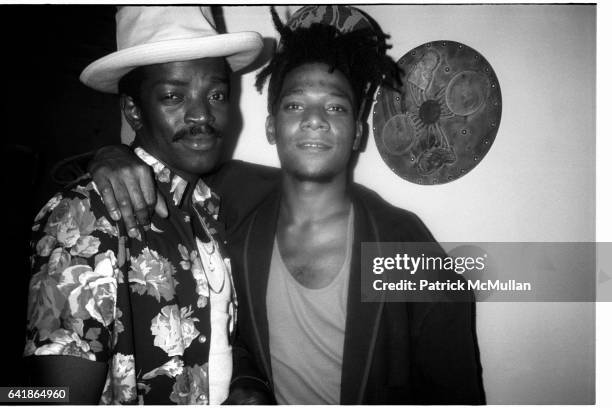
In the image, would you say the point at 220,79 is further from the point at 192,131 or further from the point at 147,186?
the point at 147,186

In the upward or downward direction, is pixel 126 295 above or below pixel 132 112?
below

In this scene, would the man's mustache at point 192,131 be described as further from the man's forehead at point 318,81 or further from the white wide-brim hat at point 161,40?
the man's forehead at point 318,81

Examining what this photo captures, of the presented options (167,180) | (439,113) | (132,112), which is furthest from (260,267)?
(439,113)

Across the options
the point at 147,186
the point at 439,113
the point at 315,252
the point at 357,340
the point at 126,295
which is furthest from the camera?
the point at 439,113

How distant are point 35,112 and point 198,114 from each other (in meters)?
0.66

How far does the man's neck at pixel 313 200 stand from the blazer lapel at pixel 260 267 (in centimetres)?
7

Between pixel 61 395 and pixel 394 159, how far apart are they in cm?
130

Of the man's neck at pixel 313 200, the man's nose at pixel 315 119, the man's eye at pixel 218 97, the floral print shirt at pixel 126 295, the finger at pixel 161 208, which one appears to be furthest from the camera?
the man's neck at pixel 313 200

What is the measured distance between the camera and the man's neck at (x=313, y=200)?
1.46 meters

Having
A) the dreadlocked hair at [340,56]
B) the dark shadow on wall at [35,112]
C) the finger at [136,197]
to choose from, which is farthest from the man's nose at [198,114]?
the dark shadow on wall at [35,112]

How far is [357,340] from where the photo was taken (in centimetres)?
131

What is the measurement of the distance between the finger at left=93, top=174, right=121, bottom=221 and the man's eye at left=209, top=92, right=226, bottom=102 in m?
0.40

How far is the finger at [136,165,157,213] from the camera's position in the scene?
1101 millimetres

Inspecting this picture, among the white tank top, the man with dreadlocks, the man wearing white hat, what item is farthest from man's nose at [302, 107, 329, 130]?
the white tank top
